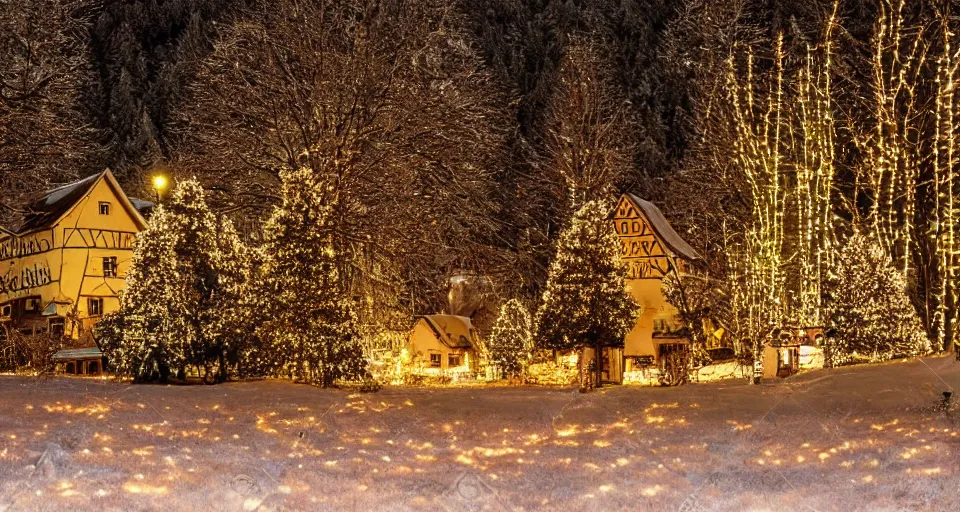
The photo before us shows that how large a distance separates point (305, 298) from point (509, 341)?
1773 centimetres

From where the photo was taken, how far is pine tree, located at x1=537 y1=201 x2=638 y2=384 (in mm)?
33031

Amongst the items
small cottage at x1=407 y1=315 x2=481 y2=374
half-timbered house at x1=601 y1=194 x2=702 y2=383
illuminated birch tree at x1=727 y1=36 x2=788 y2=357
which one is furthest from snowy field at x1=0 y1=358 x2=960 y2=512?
small cottage at x1=407 y1=315 x2=481 y2=374

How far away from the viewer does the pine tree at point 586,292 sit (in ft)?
108

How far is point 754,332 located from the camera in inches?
1160

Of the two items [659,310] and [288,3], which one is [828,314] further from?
[288,3]

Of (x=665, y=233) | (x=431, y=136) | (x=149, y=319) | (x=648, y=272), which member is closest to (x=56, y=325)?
(x=149, y=319)

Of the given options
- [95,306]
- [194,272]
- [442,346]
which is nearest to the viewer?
[194,272]

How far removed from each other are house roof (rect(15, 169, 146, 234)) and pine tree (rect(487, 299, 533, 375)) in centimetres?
1511

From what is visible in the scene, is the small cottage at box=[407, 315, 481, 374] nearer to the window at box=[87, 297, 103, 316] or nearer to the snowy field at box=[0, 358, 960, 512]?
the window at box=[87, 297, 103, 316]

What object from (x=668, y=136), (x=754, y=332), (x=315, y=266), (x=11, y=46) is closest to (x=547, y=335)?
(x=754, y=332)

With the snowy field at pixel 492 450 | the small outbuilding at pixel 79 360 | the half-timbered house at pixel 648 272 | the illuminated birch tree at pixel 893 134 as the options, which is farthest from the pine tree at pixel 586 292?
the small outbuilding at pixel 79 360

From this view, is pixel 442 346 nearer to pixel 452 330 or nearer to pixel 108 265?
pixel 452 330

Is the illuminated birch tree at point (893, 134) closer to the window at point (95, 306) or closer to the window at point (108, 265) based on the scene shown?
the window at point (108, 265)

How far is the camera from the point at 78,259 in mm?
41094
